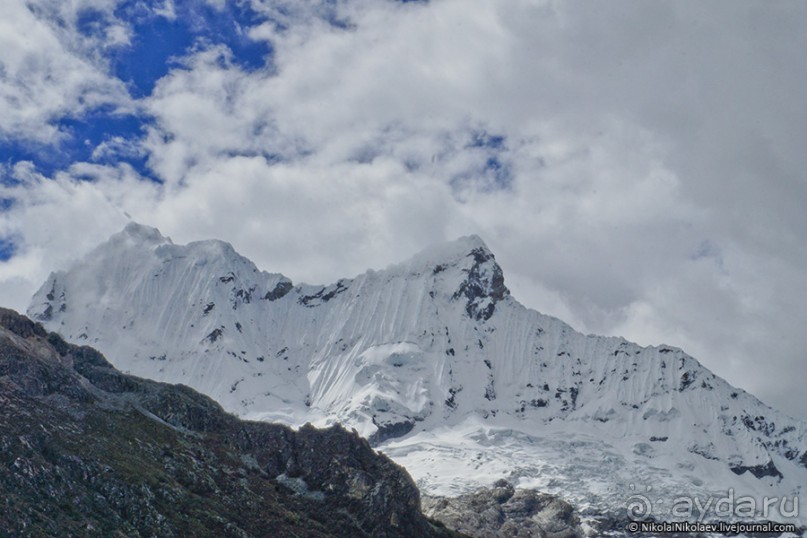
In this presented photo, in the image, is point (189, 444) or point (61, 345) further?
point (61, 345)

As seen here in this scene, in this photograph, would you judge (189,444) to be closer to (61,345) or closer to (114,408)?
(114,408)

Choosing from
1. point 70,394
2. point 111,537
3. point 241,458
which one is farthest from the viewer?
point 241,458

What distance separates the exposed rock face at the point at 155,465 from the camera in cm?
10850

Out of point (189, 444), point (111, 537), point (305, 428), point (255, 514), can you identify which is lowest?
point (111, 537)

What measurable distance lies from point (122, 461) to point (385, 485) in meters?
42.6

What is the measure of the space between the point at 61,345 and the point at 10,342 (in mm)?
21353

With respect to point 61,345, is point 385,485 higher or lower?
lower

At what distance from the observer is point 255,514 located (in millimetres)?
125688

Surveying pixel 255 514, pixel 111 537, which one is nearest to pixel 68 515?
pixel 111 537

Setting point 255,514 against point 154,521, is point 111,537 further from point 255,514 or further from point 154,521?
point 255,514

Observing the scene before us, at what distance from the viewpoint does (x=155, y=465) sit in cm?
12500

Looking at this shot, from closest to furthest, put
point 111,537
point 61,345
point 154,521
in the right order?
point 111,537, point 154,521, point 61,345

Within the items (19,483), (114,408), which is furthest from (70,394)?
(19,483)

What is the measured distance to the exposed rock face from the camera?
10850 centimetres
